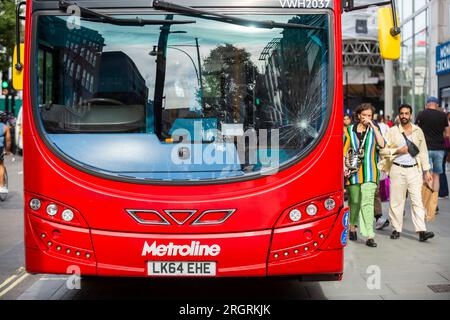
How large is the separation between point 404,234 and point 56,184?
19.8 ft

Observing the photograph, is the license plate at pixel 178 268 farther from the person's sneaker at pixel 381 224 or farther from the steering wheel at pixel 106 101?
the person's sneaker at pixel 381 224

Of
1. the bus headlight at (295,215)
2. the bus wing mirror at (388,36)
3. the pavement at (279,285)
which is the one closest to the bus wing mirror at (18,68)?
the pavement at (279,285)

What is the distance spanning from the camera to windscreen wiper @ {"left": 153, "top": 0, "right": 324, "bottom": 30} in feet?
19.1

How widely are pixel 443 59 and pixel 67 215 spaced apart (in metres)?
20.9

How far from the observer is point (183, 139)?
5855 millimetres

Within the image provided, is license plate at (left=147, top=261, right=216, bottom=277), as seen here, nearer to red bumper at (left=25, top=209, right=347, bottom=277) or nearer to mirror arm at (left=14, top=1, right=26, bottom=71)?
red bumper at (left=25, top=209, right=347, bottom=277)

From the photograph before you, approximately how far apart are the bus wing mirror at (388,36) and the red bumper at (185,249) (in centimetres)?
167

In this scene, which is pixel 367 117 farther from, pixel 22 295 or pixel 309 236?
pixel 22 295

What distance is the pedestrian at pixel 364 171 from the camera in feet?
30.9

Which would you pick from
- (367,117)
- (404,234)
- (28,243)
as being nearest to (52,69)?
(28,243)

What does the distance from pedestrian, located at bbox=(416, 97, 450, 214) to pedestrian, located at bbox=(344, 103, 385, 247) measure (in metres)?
3.41

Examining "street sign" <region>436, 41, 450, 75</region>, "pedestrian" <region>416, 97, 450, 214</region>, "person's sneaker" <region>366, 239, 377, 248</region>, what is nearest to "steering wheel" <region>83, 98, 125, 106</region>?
"person's sneaker" <region>366, 239, 377, 248</region>

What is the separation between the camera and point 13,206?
14.1 metres

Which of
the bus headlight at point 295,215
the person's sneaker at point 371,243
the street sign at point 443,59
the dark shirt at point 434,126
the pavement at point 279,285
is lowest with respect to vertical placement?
the pavement at point 279,285
